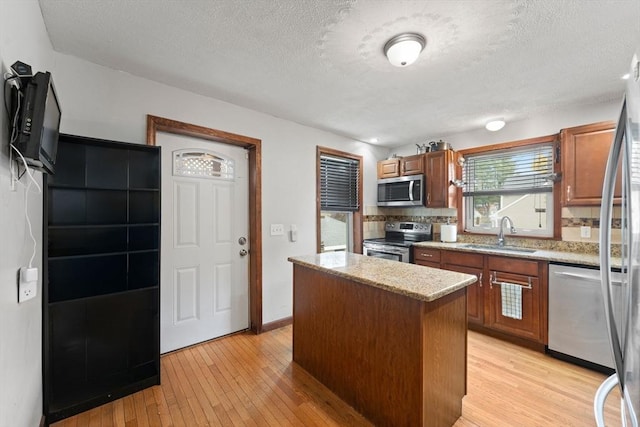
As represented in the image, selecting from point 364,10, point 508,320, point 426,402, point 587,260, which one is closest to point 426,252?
point 508,320

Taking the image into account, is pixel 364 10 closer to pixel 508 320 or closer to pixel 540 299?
pixel 540 299

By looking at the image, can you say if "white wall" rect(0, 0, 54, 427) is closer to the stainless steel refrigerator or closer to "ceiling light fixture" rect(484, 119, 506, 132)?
the stainless steel refrigerator

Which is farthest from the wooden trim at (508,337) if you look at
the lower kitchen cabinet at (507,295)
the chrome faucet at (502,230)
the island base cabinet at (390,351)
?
the island base cabinet at (390,351)

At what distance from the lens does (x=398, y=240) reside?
4266 mm

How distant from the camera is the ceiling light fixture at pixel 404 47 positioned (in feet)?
5.61

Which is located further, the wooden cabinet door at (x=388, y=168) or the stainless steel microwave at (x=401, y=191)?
the wooden cabinet door at (x=388, y=168)

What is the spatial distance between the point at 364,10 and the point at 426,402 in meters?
2.16

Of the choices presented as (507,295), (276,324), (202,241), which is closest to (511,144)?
(507,295)

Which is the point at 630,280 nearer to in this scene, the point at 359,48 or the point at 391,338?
the point at 391,338

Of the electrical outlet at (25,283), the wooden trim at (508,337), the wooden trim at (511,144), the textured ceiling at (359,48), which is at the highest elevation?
the textured ceiling at (359,48)

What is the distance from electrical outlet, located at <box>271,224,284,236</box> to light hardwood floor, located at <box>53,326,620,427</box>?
3.92 feet

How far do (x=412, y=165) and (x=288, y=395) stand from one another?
324cm

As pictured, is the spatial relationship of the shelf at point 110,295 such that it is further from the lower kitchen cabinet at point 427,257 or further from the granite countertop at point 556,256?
the granite countertop at point 556,256

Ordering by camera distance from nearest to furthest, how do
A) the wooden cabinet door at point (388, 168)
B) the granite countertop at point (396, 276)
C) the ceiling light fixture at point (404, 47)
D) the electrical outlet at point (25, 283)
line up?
the electrical outlet at point (25, 283) → the granite countertop at point (396, 276) → the ceiling light fixture at point (404, 47) → the wooden cabinet door at point (388, 168)
